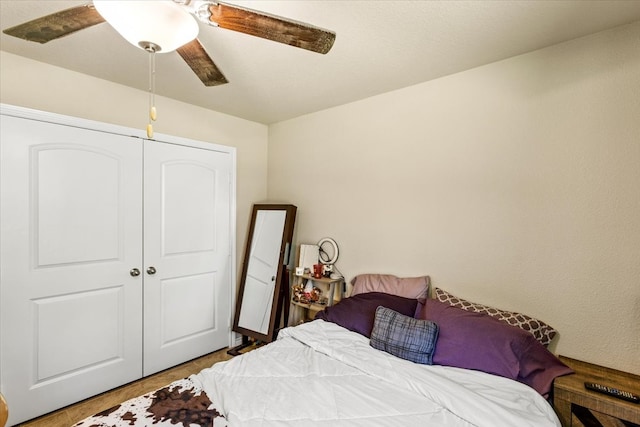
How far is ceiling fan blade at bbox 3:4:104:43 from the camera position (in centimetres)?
116

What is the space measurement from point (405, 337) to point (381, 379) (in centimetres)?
30

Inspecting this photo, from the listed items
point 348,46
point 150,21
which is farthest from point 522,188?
point 150,21

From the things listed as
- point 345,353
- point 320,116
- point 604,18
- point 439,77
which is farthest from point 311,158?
point 604,18

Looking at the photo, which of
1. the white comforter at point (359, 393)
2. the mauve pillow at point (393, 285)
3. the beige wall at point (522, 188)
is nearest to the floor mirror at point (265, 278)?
the beige wall at point (522, 188)

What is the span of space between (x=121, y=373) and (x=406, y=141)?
2.88 m

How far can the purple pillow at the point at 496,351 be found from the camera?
60.8 inches

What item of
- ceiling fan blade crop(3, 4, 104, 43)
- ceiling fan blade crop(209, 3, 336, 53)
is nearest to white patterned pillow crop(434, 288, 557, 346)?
ceiling fan blade crop(209, 3, 336, 53)

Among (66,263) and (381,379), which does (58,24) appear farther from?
(381,379)

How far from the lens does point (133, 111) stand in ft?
8.51

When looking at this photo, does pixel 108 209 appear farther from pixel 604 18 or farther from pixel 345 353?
pixel 604 18

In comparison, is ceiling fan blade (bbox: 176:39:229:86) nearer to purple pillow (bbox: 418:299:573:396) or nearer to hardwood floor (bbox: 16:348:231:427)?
purple pillow (bbox: 418:299:573:396)

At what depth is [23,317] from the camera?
199 cm

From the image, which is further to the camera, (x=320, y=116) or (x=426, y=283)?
(x=320, y=116)

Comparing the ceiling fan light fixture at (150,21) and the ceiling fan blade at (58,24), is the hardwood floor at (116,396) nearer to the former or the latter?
the ceiling fan blade at (58,24)
